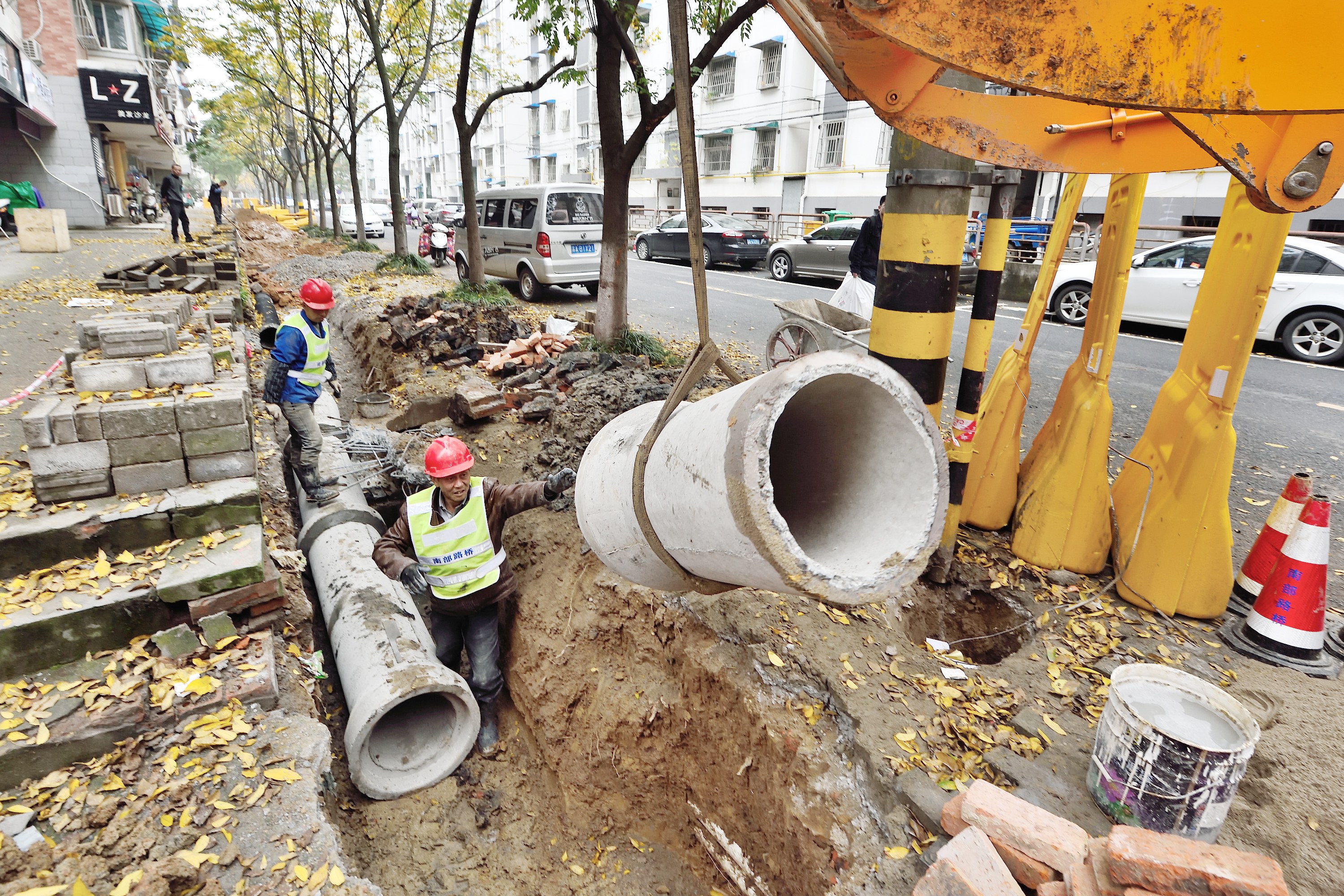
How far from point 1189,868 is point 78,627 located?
4.19 meters

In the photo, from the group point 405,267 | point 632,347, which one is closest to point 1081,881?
point 632,347

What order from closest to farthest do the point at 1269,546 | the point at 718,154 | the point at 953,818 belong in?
the point at 953,818 → the point at 1269,546 → the point at 718,154

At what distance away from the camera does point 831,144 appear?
28281 millimetres

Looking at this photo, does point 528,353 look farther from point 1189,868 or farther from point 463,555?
point 1189,868

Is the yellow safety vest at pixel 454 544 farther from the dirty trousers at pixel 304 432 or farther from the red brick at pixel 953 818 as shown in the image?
the red brick at pixel 953 818

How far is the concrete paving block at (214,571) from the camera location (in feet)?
10.6

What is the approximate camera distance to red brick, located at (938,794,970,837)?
2213 millimetres

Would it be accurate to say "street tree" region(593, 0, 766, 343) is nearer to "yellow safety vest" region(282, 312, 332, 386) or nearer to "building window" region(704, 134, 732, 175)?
"yellow safety vest" region(282, 312, 332, 386)

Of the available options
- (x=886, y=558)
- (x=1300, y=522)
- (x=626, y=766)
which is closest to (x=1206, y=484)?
(x=1300, y=522)

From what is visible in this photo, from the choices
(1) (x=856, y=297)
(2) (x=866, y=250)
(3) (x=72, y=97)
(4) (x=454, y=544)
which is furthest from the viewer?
(3) (x=72, y=97)

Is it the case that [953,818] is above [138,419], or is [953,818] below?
below

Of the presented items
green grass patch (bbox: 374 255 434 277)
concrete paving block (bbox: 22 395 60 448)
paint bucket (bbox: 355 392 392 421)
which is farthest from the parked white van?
concrete paving block (bbox: 22 395 60 448)

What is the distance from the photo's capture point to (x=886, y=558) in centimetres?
167

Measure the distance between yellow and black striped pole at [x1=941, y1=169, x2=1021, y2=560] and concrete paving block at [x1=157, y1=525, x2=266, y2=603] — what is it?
3.55 m
